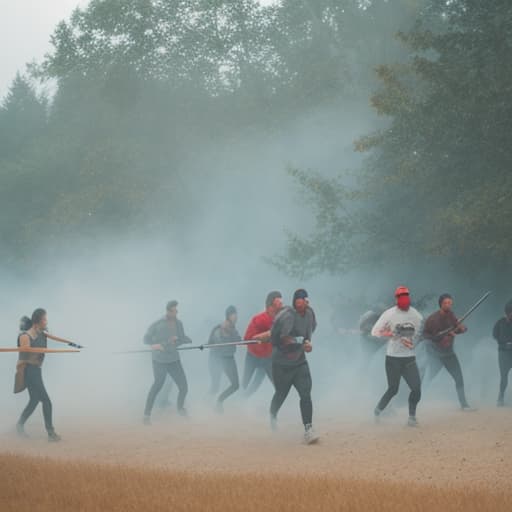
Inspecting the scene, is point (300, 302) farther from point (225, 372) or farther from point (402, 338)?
point (225, 372)

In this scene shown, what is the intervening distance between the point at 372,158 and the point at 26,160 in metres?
22.7

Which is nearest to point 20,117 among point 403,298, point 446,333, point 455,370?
point 455,370

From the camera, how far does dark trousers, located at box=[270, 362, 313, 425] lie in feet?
40.6

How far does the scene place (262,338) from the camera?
1387 centimetres

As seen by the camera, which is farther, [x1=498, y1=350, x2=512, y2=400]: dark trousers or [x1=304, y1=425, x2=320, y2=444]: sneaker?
[x1=498, y1=350, x2=512, y2=400]: dark trousers

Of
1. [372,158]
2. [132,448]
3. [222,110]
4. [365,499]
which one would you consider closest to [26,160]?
[222,110]

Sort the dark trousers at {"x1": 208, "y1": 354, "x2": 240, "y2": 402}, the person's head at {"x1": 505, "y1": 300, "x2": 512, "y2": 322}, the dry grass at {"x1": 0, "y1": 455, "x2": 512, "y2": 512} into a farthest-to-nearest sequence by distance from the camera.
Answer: the dark trousers at {"x1": 208, "y1": 354, "x2": 240, "y2": 402} → the person's head at {"x1": 505, "y1": 300, "x2": 512, "y2": 322} → the dry grass at {"x1": 0, "y1": 455, "x2": 512, "y2": 512}

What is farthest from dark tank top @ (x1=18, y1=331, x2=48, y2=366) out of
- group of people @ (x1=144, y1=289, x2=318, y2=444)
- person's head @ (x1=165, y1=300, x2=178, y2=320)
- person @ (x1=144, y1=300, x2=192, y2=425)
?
person's head @ (x1=165, y1=300, x2=178, y2=320)

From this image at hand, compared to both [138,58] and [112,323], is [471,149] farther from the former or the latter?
[138,58]

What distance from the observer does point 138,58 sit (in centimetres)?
3756

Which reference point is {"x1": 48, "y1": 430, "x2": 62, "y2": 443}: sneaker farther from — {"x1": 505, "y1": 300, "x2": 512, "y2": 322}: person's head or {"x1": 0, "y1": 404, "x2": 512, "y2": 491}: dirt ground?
{"x1": 505, "y1": 300, "x2": 512, "y2": 322}: person's head

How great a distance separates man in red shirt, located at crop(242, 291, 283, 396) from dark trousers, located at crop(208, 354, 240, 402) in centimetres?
23

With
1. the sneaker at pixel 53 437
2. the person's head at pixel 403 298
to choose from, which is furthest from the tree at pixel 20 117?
the person's head at pixel 403 298

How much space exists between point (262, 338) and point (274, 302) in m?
0.59
